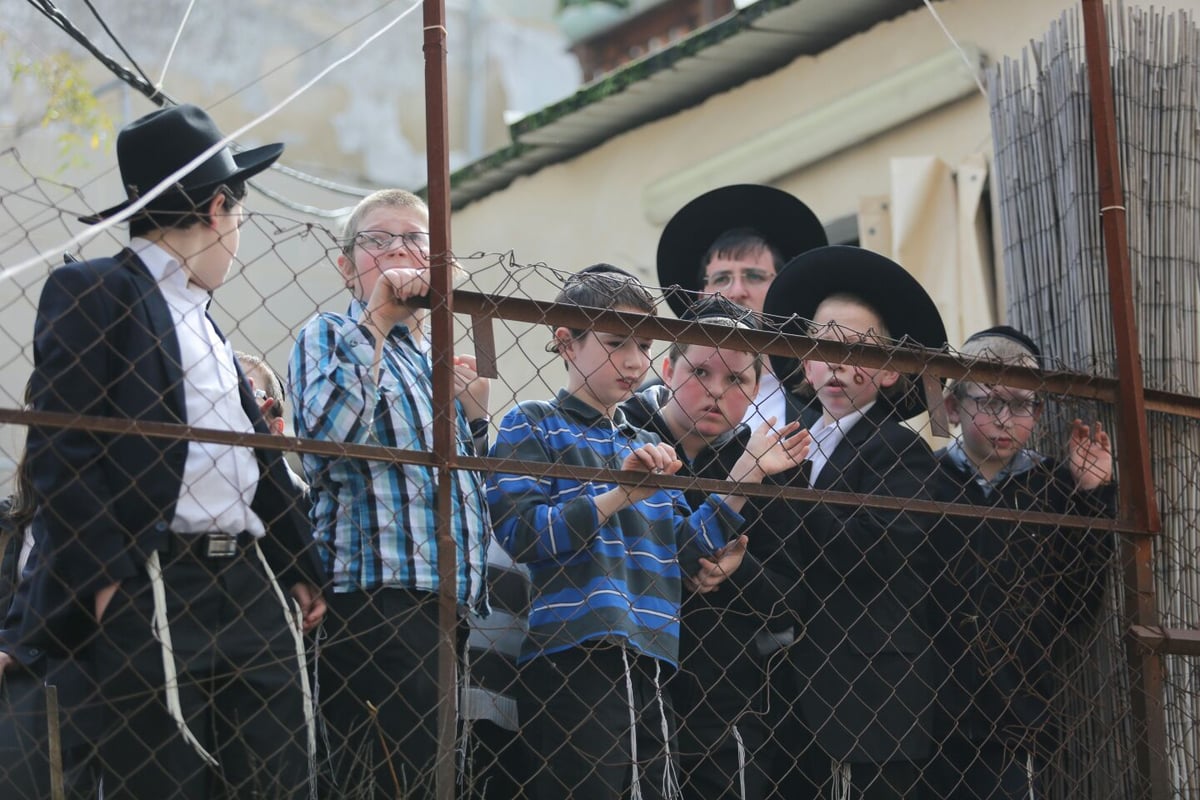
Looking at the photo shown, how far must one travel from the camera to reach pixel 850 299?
437 cm

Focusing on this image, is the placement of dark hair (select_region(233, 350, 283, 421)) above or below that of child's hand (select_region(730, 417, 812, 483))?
above

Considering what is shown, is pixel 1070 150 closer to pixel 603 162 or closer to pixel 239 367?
pixel 239 367

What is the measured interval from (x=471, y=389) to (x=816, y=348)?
2.84 ft

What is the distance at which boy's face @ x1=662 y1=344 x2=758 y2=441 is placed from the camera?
3936 millimetres

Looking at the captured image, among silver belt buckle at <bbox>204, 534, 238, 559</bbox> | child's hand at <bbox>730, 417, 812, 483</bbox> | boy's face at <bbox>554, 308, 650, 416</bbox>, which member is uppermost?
boy's face at <bbox>554, 308, 650, 416</bbox>

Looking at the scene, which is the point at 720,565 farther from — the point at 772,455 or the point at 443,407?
the point at 443,407

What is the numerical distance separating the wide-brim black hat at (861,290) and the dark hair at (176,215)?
1.70 meters

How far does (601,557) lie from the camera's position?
3.60 m

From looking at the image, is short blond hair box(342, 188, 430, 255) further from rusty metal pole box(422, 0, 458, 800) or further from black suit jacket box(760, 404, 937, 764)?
black suit jacket box(760, 404, 937, 764)

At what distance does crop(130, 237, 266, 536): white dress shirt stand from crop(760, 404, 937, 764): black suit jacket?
1.31 m

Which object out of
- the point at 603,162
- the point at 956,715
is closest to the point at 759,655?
the point at 956,715

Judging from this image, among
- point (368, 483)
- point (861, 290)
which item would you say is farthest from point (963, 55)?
point (368, 483)

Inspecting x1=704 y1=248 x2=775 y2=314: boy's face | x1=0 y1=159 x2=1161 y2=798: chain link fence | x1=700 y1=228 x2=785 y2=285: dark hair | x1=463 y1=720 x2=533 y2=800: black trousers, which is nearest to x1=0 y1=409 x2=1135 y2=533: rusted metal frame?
x1=0 y1=159 x2=1161 y2=798: chain link fence

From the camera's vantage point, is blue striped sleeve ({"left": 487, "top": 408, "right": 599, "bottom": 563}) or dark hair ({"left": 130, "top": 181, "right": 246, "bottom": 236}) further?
blue striped sleeve ({"left": 487, "top": 408, "right": 599, "bottom": 563})
